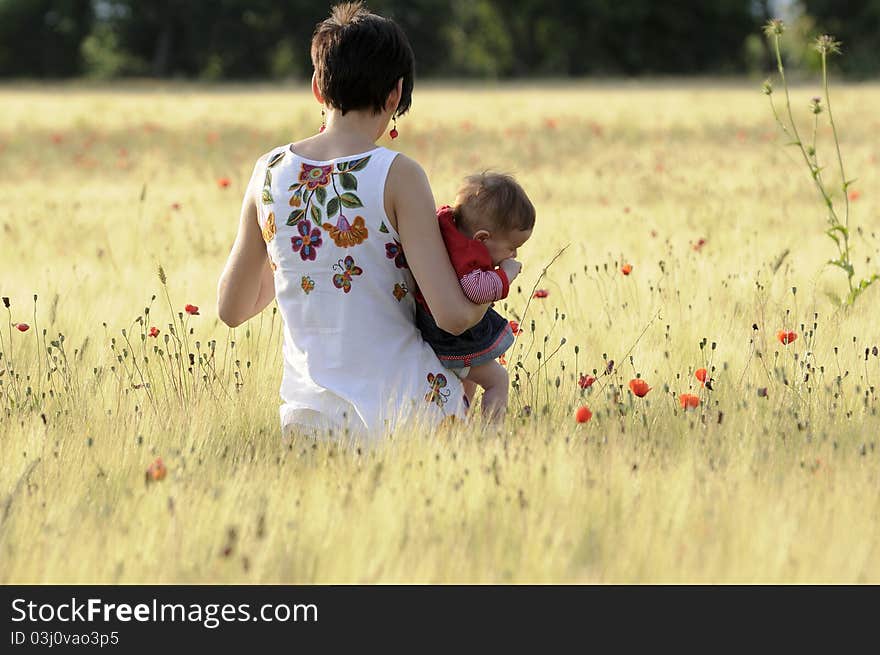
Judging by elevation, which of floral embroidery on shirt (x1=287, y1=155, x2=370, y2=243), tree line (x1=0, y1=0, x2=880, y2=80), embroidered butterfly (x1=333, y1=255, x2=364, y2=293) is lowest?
embroidered butterfly (x1=333, y1=255, x2=364, y2=293)

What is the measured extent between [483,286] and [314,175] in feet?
1.74

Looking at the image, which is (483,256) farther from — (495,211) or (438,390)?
(438,390)

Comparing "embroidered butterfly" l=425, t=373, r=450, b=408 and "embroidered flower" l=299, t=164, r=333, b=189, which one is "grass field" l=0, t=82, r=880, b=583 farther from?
"embroidered flower" l=299, t=164, r=333, b=189

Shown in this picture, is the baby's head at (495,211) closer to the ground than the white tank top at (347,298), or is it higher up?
higher up

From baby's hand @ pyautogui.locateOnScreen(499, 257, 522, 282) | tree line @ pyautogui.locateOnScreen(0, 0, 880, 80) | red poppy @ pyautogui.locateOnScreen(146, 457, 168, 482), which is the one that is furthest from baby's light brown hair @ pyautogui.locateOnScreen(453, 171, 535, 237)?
tree line @ pyautogui.locateOnScreen(0, 0, 880, 80)

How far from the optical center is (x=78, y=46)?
56.4m

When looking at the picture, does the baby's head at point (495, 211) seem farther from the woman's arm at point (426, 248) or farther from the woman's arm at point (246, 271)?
the woman's arm at point (246, 271)

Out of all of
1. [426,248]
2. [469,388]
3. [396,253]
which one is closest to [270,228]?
[396,253]

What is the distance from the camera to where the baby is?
3.44 metres

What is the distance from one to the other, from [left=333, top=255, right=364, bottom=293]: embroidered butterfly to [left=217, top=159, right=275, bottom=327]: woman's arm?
0.99 feet

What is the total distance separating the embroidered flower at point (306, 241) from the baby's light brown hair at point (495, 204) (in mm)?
388

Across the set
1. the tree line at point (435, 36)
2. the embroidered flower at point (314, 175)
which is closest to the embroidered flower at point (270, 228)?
the embroidered flower at point (314, 175)

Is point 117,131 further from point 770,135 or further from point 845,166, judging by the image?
point 845,166

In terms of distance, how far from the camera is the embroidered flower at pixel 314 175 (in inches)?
136
